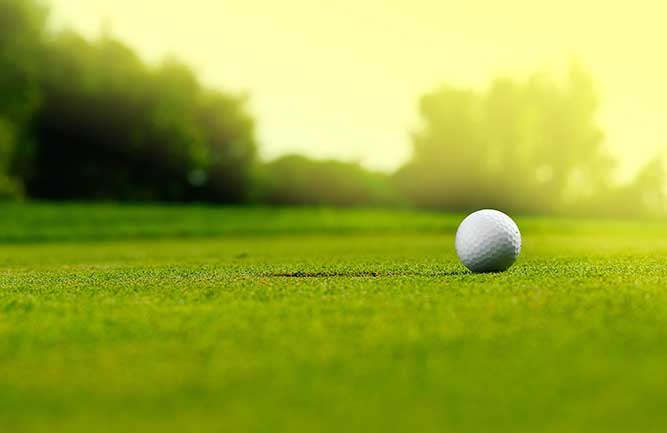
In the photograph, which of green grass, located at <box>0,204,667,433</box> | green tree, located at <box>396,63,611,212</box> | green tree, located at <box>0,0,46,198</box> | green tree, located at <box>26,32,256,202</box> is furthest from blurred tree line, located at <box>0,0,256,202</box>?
green grass, located at <box>0,204,667,433</box>

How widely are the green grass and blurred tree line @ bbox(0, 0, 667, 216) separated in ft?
98.2

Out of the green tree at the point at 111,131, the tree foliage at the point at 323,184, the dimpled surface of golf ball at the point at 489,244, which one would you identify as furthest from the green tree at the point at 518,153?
the dimpled surface of golf ball at the point at 489,244

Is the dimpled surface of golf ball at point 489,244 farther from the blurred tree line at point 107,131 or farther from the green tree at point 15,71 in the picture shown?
the blurred tree line at point 107,131

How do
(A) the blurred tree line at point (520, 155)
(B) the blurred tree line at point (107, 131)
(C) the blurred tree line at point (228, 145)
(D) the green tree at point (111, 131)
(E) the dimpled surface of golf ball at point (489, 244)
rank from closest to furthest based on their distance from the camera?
(E) the dimpled surface of golf ball at point (489, 244) → (C) the blurred tree line at point (228, 145) → (B) the blurred tree line at point (107, 131) → (D) the green tree at point (111, 131) → (A) the blurred tree line at point (520, 155)

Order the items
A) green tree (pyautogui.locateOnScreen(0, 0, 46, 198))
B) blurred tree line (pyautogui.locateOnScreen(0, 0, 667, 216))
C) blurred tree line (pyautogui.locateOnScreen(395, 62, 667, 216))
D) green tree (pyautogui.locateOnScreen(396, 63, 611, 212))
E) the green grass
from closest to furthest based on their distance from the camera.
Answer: the green grass
green tree (pyautogui.locateOnScreen(0, 0, 46, 198))
blurred tree line (pyautogui.locateOnScreen(0, 0, 667, 216))
blurred tree line (pyautogui.locateOnScreen(395, 62, 667, 216))
green tree (pyautogui.locateOnScreen(396, 63, 611, 212))

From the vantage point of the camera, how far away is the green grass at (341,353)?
7.82 feet

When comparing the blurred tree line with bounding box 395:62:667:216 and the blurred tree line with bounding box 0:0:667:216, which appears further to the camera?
the blurred tree line with bounding box 395:62:667:216

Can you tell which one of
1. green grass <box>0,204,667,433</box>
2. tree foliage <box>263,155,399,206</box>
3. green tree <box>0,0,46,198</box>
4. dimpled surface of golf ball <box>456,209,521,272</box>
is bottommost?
green grass <box>0,204,667,433</box>

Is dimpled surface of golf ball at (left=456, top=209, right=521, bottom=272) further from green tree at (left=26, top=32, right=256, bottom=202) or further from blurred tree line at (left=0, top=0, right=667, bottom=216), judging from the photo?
green tree at (left=26, top=32, right=256, bottom=202)

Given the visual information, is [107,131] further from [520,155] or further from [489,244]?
[489,244]

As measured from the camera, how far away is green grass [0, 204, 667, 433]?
2385mm

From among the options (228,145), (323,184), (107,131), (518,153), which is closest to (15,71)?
(107,131)

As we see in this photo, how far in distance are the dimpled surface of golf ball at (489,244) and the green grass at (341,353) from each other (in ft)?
1.00

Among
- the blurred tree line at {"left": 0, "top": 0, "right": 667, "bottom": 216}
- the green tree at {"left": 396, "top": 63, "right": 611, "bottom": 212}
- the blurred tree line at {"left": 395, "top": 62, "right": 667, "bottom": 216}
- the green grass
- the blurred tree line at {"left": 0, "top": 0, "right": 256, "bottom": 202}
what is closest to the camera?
the green grass
